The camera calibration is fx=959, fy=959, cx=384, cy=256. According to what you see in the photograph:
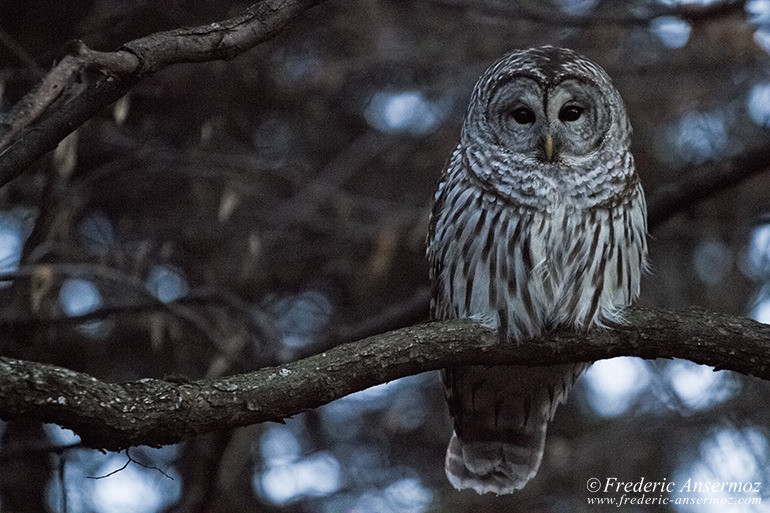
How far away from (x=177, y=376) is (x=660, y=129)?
4325 mm

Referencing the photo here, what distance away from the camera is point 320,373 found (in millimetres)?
2781

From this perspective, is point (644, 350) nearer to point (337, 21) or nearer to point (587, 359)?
point (587, 359)

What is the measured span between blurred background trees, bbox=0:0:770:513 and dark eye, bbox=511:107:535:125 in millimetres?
936

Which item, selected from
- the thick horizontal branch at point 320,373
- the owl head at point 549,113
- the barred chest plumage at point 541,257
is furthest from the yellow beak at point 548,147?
the thick horizontal branch at point 320,373

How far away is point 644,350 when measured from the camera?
3262 millimetres

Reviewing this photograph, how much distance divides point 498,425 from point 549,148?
52.1 inches

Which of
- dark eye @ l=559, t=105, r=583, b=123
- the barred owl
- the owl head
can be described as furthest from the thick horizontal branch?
dark eye @ l=559, t=105, r=583, b=123

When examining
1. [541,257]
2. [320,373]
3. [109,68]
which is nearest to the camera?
[109,68]

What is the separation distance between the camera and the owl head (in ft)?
12.2

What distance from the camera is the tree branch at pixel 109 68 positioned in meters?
2.37

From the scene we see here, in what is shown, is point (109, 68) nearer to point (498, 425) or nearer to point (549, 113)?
point (549, 113)

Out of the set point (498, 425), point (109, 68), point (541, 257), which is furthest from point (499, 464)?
point (109, 68)

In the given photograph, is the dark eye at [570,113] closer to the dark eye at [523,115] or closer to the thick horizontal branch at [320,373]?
the dark eye at [523,115]

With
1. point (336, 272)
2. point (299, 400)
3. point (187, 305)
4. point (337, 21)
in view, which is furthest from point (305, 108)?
point (299, 400)
